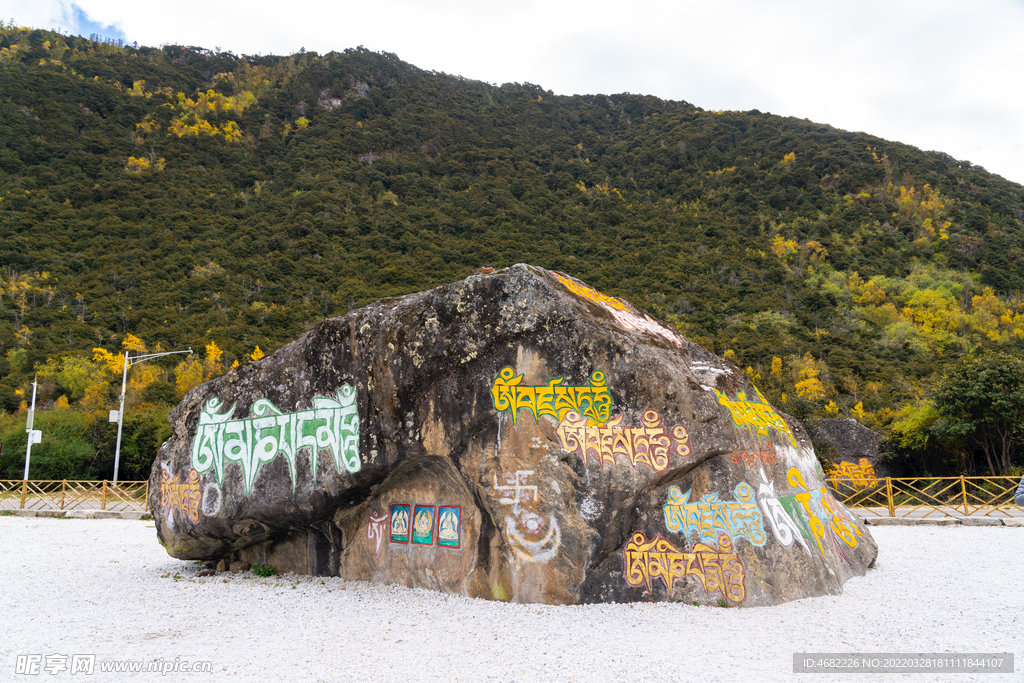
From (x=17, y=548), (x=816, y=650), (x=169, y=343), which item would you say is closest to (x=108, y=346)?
(x=169, y=343)

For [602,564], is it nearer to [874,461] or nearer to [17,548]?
[17,548]

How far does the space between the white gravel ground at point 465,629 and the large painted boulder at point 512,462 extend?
0.47m

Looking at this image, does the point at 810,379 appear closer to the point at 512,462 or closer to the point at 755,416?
the point at 755,416

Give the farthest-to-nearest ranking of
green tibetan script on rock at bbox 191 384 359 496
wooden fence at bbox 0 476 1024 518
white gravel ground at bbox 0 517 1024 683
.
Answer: wooden fence at bbox 0 476 1024 518 → green tibetan script on rock at bbox 191 384 359 496 → white gravel ground at bbox 0 517 1024 683

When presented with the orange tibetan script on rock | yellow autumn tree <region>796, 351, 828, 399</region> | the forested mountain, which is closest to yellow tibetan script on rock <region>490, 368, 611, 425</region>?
the orange tibetan script on rock

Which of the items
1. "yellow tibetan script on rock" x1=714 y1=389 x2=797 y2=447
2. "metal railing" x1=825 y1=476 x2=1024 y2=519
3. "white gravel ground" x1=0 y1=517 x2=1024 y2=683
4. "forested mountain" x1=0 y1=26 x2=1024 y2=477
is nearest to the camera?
"white gravel ground" x1=0 y1=517 x2=1024 y2=683

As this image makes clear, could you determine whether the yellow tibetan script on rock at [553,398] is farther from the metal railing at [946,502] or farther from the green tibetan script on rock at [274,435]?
the metal railing at [946,502]

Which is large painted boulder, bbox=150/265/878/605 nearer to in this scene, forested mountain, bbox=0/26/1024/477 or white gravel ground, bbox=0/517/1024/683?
white gravel ground, bbox=0/517/1024/683

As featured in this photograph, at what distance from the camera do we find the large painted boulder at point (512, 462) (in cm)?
747

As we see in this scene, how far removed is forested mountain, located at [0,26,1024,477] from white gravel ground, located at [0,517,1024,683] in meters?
23.4

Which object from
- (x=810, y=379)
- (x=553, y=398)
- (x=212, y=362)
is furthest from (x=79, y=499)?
(x=810, y=379)

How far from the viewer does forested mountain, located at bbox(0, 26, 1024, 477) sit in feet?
160

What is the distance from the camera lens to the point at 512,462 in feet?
25.4

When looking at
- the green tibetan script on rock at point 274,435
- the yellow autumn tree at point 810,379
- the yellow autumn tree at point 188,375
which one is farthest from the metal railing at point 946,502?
the yellow autumn tree at point 188,375
